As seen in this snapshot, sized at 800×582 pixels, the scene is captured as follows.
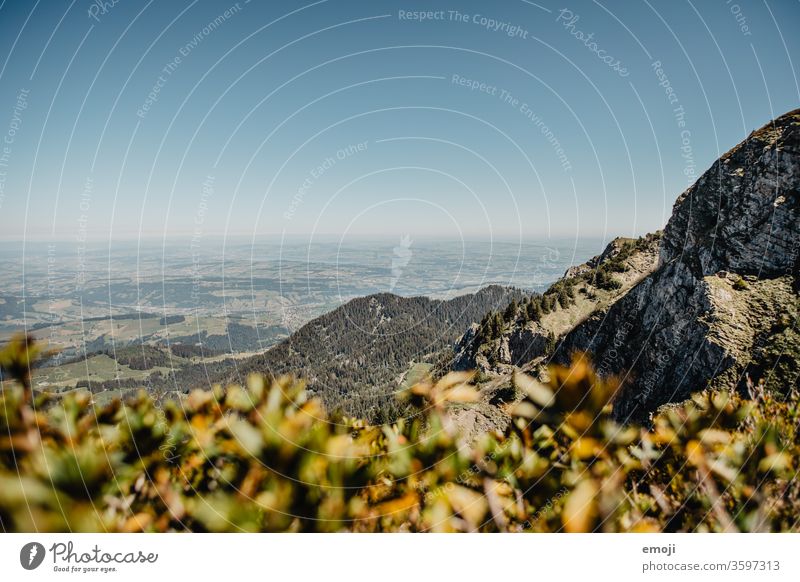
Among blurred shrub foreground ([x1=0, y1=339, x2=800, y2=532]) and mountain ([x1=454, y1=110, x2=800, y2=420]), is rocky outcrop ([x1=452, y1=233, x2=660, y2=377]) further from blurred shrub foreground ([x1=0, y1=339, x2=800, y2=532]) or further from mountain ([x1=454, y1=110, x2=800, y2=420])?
blurred shrub foreground ([x1=0, y1=339, x2=800, y2=532])

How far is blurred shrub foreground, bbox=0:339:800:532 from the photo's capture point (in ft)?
6.93

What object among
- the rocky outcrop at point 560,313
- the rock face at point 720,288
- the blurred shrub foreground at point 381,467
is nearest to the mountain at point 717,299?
the rock face at point 720,288

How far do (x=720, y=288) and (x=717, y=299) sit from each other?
6.35ft

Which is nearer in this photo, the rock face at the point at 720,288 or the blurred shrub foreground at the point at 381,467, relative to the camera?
the blurred shrub foreground at the point at 381,467

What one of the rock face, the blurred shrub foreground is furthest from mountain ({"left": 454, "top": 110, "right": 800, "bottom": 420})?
the blurred shrub foreground

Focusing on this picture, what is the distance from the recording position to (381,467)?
2422 mm

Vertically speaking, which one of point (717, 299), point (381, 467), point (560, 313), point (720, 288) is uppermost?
point (720, 288)

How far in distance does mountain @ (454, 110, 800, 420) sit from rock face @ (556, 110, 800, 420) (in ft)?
0.38

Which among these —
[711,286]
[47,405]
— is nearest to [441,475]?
[47,405]

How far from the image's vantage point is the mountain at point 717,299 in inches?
1056

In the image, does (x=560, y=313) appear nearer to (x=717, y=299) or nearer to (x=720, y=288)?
(x=720, y=288)

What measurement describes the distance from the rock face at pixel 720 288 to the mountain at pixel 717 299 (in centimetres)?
11

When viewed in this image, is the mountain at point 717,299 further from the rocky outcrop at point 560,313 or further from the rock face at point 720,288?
the rocky outcrop at point 560,313

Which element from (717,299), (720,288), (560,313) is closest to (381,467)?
(717,299)
